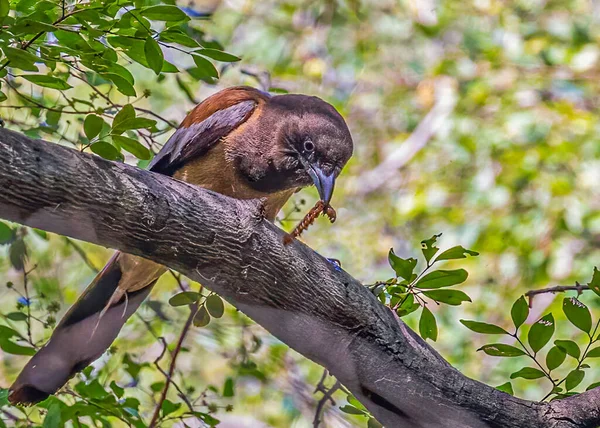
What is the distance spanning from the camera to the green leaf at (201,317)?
2.89 metres

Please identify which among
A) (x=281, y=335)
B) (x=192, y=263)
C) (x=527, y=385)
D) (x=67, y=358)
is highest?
(x=192, y=263)

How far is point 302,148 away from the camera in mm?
3227

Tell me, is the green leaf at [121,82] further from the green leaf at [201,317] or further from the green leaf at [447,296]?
the green leaf at [447,296]

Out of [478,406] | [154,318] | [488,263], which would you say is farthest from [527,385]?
[478,406]

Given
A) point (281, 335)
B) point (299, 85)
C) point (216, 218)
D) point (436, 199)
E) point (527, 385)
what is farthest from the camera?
point (299, 85)

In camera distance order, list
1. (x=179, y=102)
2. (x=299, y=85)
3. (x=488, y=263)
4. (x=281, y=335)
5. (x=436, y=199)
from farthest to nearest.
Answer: (x=299, y=85) < (x=436, y=199) < (x=488, y=263) < (x=179, y=102) < (x=281, y=335)

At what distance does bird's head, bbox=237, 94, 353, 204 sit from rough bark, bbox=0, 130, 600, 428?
0.83m

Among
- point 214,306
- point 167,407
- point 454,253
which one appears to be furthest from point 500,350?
point 167,407

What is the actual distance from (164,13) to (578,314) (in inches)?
56.2

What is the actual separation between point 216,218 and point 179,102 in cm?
343

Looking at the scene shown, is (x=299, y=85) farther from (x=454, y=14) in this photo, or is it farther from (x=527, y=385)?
(x=527, y=385)

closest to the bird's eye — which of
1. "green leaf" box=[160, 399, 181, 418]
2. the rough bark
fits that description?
the rough bark

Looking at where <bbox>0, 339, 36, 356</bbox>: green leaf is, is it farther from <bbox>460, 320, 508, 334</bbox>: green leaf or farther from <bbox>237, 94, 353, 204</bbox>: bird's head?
<bbox>460, 320, 508, 334</bbox>: green leaf

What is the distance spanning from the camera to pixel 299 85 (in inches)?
303
